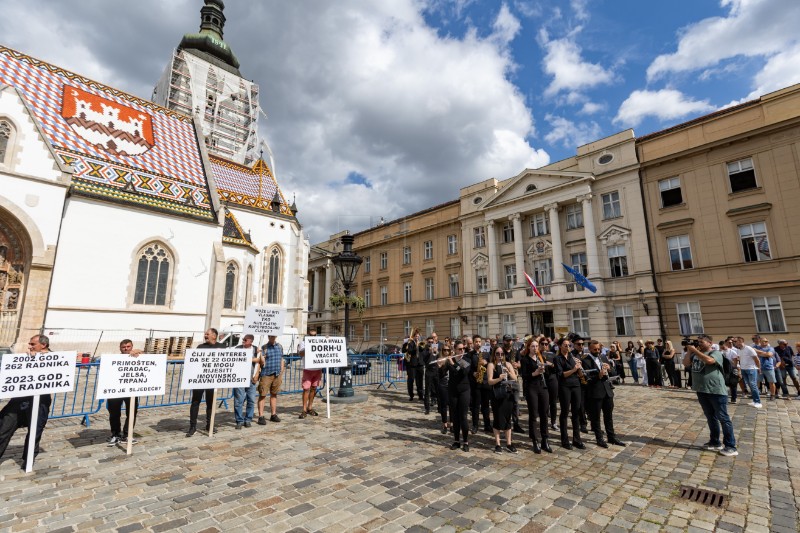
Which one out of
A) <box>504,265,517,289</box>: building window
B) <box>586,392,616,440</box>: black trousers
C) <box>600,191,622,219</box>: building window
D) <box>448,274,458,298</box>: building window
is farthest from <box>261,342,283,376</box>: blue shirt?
<box>448,274,458,298</box>: building window

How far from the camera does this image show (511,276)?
29609mm

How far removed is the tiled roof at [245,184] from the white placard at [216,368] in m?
24.1

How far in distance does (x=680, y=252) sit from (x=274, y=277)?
2780cm

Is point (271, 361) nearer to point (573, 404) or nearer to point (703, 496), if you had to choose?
point (573, 404)

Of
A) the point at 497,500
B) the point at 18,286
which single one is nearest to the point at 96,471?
the point at 497,500

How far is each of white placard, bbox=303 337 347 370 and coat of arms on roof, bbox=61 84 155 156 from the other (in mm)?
20032

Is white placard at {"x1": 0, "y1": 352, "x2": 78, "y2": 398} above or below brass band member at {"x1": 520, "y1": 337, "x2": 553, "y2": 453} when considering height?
above

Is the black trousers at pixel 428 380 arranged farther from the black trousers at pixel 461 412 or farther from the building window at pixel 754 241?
the building window at pixel 754 241

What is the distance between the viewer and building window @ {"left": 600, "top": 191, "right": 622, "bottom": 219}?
2488 centimetres

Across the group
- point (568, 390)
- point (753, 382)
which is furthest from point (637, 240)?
point (568, 390)

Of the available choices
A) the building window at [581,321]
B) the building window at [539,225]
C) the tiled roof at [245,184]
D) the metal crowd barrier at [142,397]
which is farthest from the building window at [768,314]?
the tiled roof at [245,184]

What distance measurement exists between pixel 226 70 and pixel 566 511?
54.9 metres

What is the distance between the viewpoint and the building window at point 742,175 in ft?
66.3

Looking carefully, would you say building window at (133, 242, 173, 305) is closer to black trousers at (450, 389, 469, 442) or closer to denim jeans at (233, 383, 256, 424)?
denim jeans at (233, 383, 256, 424)
